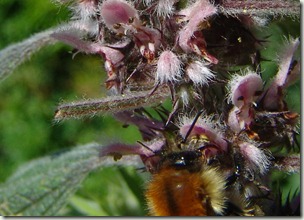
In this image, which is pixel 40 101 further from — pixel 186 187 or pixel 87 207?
pixel 186 187

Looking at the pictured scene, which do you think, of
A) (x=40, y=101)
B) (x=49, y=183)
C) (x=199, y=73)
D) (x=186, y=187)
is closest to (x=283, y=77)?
(x=199, y=73)

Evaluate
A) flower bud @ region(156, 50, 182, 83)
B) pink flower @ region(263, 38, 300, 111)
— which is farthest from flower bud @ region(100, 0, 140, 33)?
pink flower @ region(263, 38, 300, 111)

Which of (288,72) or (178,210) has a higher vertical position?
(288,72)

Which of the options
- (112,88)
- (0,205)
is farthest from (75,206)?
(112,88)

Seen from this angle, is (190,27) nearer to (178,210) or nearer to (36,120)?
(178,210)

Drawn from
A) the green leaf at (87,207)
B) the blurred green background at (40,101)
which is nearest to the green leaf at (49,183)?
the green leaf at (87,207)

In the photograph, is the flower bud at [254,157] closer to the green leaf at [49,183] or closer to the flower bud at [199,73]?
the flower bud at [199,73]

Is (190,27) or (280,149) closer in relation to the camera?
(190,27)

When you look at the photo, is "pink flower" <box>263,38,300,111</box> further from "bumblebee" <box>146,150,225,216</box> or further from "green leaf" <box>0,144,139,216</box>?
"green leaf" <box>0,144,139,216</box>

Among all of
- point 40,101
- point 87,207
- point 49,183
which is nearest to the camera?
point 49,183
